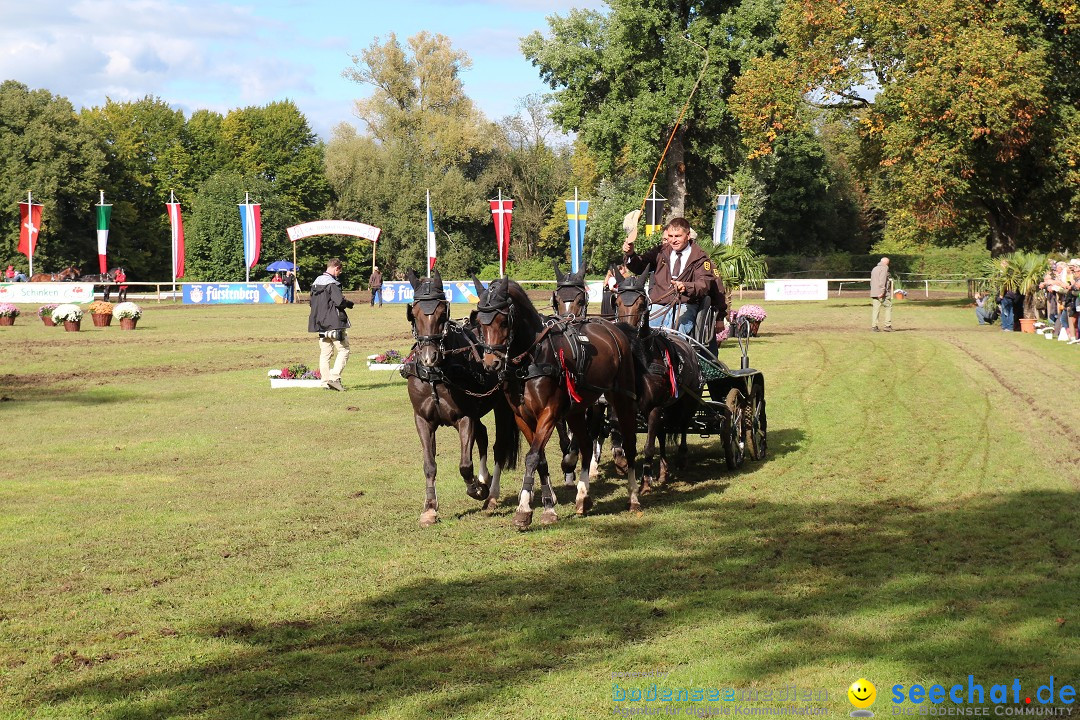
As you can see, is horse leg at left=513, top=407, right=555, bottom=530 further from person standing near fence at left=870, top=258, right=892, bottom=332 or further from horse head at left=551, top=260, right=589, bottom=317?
person standing near fence at left=870, top=258, right=892, bottom=332

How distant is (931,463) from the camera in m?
13.1

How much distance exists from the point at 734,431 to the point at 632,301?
222 cm

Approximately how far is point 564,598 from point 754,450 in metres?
6.36

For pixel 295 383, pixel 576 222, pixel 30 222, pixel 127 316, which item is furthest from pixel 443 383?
pixel 30 222

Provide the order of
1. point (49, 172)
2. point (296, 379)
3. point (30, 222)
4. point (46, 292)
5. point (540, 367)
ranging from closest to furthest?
point (540, 367) → point (296, 379) → point (46, 292) → point (30, 222) → point (49, 172)

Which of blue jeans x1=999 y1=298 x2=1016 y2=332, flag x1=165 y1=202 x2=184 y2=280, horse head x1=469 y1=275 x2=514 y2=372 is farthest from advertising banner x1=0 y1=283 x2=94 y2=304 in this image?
horse head x1=469 y1=275 x2=514 y2=372

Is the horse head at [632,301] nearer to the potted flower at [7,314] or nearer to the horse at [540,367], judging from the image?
the horse at [540,367]

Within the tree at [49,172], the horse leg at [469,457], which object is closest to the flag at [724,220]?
the horse leg at [469,457]

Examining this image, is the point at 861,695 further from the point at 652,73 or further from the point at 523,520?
the point at 652,73

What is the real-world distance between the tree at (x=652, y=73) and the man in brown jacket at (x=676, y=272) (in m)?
40.9

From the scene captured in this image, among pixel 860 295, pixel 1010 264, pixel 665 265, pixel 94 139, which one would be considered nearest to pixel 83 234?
pixel 94 139

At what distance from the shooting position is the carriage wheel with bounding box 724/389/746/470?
41.7 feet

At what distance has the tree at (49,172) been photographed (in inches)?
2916

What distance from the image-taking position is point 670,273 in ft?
42.7
